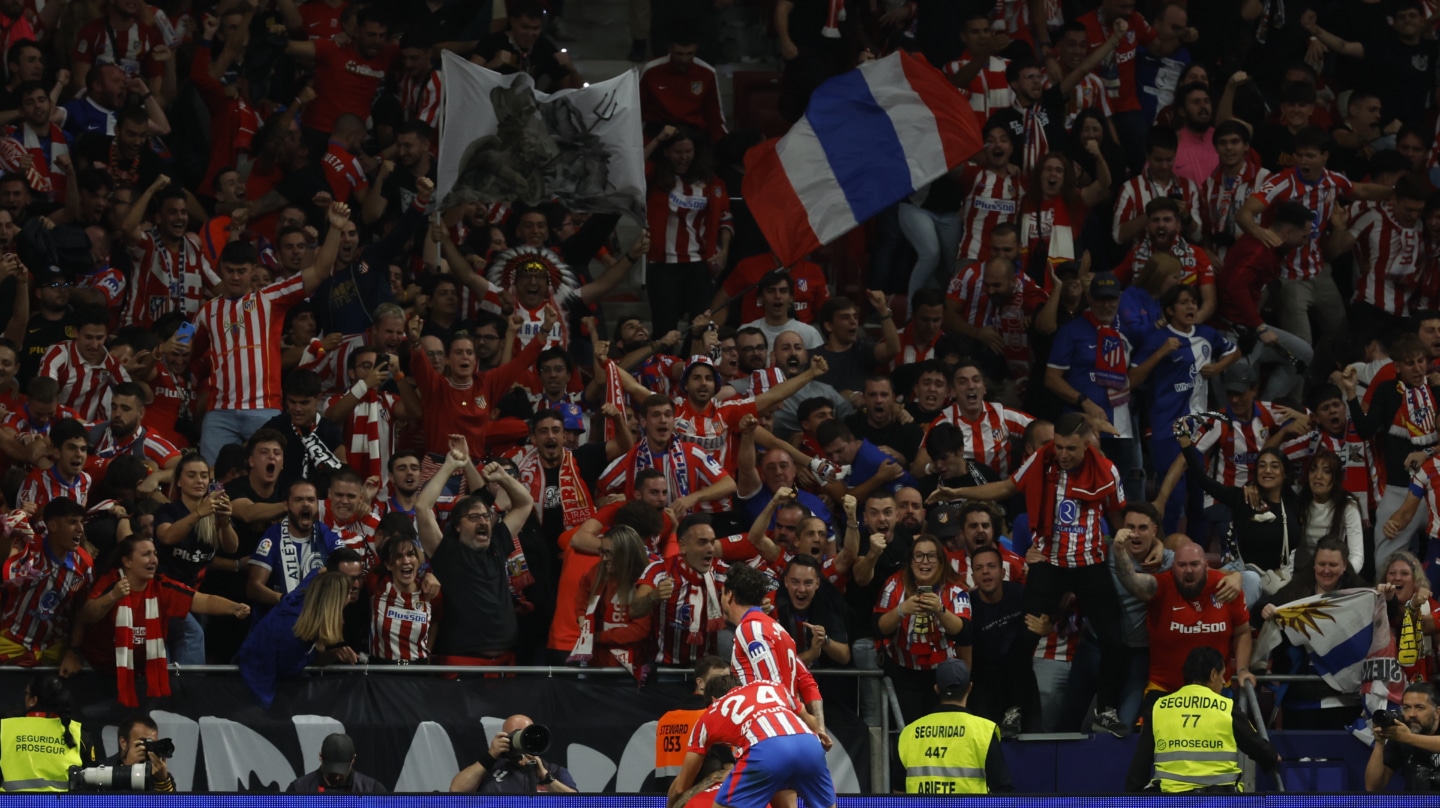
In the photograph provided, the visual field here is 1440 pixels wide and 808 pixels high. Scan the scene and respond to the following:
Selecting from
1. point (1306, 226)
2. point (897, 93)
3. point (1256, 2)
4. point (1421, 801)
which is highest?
point (1256, 2)

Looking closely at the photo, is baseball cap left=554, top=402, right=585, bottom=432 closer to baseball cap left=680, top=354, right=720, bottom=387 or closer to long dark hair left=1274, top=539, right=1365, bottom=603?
baseball cap left=680, top=354, right=720, bottom=387

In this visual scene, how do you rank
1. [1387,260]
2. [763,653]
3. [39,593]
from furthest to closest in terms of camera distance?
1. [1387,260]
2. [39,593]
3. [763,653]

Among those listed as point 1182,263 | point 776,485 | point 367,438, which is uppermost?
point 1182,263

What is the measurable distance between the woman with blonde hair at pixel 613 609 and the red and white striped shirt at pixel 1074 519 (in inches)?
97.8

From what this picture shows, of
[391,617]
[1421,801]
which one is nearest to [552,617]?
[391,617]

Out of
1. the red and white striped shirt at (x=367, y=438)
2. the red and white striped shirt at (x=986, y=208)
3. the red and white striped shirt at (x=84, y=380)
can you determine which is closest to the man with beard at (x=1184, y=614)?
the red and white striped shirt at (x=986, y=208)

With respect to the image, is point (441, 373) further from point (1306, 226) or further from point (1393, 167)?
point (1393, 167)

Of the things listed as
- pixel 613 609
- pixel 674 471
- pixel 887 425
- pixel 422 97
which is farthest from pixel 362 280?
pixel 613 609

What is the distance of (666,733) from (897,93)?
6.76 meters

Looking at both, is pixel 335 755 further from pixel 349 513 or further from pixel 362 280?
pixel 362 280

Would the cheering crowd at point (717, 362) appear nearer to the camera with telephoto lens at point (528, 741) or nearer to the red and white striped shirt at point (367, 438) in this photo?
the red and white striped shirt at point (367, 438)

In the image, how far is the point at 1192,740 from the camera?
11.7 meters

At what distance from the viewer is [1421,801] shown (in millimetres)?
10703

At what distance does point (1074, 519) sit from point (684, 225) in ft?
16.2
